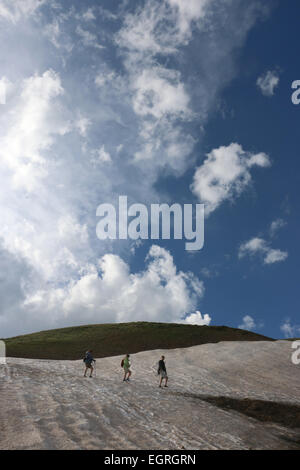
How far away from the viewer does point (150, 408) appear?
16984 mm

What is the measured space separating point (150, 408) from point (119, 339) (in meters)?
39.6

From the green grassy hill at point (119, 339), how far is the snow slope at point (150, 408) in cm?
1475

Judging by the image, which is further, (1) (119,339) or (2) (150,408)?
(1) (119,339)

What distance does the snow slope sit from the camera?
11867mm

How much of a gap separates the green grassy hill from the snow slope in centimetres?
1475

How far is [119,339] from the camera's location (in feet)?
181

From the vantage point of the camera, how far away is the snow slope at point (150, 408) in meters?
11.9

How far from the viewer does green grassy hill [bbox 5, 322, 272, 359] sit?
45312 mm

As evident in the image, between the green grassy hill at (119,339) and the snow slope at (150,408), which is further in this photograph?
the green grassy hill at (119,339)

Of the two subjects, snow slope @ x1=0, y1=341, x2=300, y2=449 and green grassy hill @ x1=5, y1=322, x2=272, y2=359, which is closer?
snow slope @ x1=0, y1=341, x2=300, y2=449

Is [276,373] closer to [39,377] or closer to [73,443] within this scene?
[39,377]

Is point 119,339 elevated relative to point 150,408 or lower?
lower

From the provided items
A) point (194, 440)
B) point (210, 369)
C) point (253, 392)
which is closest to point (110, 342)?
point (210, 369)
